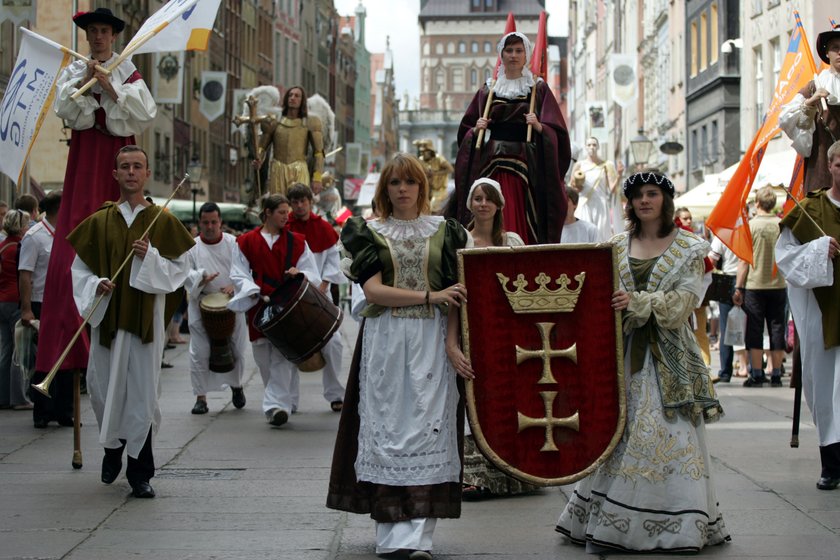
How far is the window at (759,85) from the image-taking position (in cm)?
3959

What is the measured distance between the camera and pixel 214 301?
12805 mm

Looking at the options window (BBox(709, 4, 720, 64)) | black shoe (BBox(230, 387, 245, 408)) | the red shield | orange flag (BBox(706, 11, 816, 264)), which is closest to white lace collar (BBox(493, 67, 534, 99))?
orange flag (BBox(706, 11, 816, 264))

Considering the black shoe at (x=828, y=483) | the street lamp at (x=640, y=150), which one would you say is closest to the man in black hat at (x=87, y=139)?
the black shoe at (x=828, y=483)

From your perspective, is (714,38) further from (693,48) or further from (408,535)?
(408,535)

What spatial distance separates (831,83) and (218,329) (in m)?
5.51

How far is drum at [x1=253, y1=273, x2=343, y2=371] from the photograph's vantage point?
1142 cm

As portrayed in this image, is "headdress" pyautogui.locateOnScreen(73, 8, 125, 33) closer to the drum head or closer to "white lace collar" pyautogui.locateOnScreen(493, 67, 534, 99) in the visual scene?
"white lace collar" pyautogui.locateOnScreen(493, 67, 534, 99)

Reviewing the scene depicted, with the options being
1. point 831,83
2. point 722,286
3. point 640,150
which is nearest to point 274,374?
point 831,83

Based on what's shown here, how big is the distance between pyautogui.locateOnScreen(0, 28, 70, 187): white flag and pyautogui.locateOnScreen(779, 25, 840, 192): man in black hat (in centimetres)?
436

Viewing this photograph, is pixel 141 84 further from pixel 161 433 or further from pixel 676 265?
pixel 676 265

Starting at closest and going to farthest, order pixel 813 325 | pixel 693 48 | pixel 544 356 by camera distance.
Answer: pixel 544 356, pixel 813 325, pixel 693 48

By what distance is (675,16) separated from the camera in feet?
174

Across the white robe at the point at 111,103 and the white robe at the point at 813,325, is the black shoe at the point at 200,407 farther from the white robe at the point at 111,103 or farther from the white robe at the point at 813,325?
the white robe at the point at 813,325

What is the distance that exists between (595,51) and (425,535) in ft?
276
